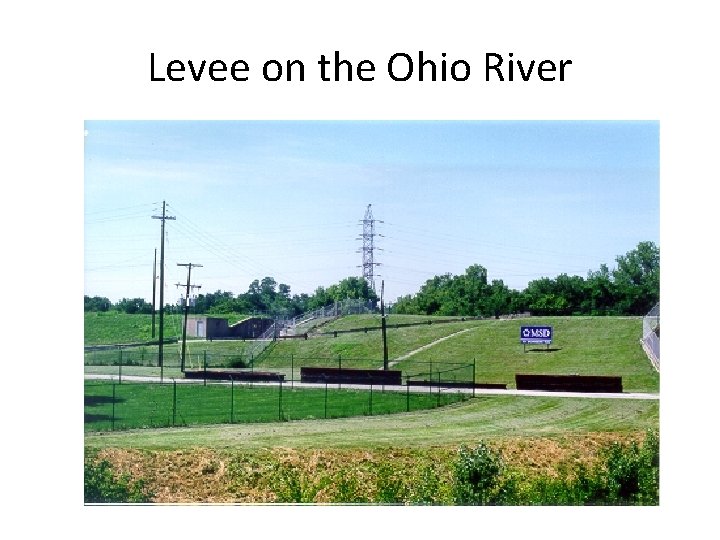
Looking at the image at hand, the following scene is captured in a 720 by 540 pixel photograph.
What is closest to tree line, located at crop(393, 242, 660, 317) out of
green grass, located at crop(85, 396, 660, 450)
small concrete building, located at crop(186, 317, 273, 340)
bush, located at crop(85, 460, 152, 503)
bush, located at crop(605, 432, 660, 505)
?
green grass, located at crop(85, 396, 660, 450)

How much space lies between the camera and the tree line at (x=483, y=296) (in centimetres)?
2944

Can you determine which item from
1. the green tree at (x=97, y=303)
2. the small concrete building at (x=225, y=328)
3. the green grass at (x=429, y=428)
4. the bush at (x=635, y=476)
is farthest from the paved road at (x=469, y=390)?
the bush at (x=635, y=476)

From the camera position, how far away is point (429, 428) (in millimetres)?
25953

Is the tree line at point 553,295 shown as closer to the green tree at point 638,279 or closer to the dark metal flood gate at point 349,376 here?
the green tree at point 638,279

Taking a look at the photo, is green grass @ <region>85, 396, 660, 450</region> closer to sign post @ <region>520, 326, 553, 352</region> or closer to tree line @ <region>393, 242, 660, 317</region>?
tree line @ <region>393, 242, 660, 317</region>

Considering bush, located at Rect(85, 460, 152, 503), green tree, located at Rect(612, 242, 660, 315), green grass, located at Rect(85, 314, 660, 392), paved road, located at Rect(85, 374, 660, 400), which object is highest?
green tree, located at Rect(612, 242, 660, 315)

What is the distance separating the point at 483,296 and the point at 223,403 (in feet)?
31.7

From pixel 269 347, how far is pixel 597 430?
53.8 ft

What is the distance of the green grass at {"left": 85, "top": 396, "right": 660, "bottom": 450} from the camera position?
2298cm

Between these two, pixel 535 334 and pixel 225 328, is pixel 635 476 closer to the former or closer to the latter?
pixel 535 334

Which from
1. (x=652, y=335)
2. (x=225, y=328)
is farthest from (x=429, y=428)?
(x=225, y=328)

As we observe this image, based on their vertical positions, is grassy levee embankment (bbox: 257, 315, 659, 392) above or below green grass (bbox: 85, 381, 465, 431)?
above

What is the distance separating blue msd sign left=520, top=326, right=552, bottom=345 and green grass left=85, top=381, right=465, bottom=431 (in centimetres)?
471

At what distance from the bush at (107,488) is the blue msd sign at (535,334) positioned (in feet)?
64.2
